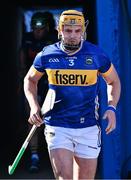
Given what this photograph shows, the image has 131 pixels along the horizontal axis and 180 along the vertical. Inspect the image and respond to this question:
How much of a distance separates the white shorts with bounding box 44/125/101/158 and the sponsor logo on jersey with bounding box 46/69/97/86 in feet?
1.20

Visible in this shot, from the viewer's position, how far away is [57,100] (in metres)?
4.45

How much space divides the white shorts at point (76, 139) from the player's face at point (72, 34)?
0.69m

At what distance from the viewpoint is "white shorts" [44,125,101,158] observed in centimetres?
440

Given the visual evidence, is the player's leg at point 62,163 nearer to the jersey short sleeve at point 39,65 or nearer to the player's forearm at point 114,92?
the player's forearm at point 114,92

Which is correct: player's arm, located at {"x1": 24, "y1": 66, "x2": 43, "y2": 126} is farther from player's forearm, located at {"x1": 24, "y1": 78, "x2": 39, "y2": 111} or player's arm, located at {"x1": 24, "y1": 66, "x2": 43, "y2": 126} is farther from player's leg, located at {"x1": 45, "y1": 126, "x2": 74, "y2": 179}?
player's leg, located at {"x1": 45, "y1": 126, "x2": 74, "y2": 179}

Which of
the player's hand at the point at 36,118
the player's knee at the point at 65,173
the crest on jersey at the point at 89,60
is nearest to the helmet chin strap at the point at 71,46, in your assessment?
the crest on jersey at the point at 89,60

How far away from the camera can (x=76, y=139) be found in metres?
4.45

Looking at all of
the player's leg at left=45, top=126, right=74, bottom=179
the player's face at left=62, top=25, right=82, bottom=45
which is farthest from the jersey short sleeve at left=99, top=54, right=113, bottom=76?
the player's leg at left=45, top=126, right=74, bottom=179

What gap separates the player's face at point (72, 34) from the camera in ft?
14.5

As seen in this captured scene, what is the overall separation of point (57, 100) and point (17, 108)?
5.58 metres
